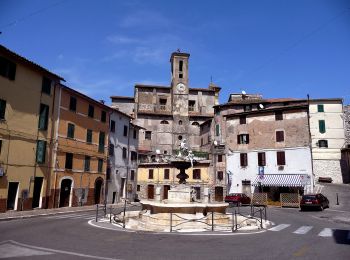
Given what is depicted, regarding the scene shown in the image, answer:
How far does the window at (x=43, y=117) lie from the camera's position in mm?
26297

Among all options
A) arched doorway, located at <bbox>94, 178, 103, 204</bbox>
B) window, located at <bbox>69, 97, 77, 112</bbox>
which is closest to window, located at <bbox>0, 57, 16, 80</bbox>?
window, located at <bbox>69, 97, 77, 112</bbox>

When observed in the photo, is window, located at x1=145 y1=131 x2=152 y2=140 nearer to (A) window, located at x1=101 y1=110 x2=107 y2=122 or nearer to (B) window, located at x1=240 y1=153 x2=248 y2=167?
(B) window, located at x1=240 y1=153 x2=248 y2=167

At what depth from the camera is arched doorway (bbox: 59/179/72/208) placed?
95.7 feet

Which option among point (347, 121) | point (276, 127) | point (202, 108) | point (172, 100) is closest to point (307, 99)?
point (347, 121)

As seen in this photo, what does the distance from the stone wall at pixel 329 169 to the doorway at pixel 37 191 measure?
3563 cm

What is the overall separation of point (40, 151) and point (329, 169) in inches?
1488

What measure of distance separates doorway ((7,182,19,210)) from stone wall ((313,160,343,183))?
37.6m

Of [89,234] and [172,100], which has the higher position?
[172,100]

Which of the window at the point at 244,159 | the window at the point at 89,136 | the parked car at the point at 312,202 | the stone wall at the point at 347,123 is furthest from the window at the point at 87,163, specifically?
the stone wall at the point at 347,123

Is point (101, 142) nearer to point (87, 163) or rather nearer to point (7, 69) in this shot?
point (87, 163)

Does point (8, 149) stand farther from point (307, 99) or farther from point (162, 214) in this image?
point (307, 99)

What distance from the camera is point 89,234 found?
13.1 m

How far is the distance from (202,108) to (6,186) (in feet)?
128

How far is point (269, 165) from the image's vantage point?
38562 mm
